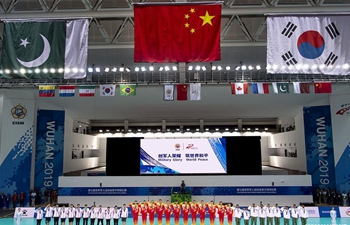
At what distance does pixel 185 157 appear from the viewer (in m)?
19.9

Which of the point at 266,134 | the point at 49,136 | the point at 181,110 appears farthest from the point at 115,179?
the point at 266,134

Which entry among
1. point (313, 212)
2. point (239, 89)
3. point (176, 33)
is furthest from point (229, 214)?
point (176, 33)

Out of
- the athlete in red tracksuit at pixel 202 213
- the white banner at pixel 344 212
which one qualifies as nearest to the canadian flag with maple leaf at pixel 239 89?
the athlete in red tracksuit at pixel 202 213

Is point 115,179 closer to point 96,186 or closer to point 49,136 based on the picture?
point 96,186

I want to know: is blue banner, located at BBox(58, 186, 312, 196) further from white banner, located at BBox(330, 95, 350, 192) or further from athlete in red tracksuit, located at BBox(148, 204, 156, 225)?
athlete in red tracksuit, located at BBox(148, 204, 156, 225)

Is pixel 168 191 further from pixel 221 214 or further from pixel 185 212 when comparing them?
pixel 221 214

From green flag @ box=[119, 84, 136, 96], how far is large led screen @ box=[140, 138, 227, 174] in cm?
498

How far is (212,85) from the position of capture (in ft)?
66.3

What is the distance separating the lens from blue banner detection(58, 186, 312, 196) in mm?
18938

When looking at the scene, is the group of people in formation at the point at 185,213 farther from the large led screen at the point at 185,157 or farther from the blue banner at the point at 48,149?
the blue banner at the point at 48,149

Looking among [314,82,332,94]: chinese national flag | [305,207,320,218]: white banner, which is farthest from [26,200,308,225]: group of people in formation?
[314,82,332,94]: chinese national flag

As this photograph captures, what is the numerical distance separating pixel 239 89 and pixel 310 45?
6726mm

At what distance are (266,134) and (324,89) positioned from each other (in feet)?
50.3

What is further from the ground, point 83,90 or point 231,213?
point 83,90
